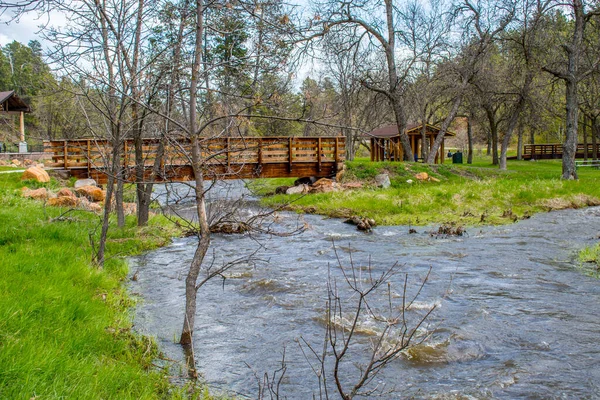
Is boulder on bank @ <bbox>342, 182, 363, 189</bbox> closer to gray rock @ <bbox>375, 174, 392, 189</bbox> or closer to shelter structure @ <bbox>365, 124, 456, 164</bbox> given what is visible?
gray rock @ <bbox>375, 174, 392, 189</bbox>

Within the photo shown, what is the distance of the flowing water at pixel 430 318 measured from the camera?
5094mm

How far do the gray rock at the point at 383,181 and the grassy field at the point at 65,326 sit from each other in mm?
15671

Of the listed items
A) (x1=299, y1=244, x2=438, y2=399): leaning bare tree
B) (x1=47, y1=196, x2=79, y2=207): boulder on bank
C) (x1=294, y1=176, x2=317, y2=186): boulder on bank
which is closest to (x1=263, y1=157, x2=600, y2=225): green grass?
(x1=294, y1=176, x2=317, y2=186): boulder on bank

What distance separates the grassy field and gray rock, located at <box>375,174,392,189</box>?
15.7m

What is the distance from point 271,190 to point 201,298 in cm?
1937

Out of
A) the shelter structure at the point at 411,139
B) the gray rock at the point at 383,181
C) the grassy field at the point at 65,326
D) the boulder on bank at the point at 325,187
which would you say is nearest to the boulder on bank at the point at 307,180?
the boulder on bank at the point at 325,187

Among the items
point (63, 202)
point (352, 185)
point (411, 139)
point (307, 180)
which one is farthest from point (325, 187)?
point (411, 139)

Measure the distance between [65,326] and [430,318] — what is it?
14.7 feet

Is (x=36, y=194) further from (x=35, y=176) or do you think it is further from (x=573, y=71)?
(x=573, y=71)

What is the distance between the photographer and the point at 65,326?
491cm

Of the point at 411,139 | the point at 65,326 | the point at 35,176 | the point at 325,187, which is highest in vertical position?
the point at 411,139

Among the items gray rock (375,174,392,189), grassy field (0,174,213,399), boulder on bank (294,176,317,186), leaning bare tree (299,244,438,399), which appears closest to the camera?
grassy field (0,174,213,399)

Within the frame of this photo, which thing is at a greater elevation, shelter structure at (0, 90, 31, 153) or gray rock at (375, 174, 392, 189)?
shelter structure at (0, 90, 31, 153)

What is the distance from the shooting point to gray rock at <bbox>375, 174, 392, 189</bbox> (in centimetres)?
2331
